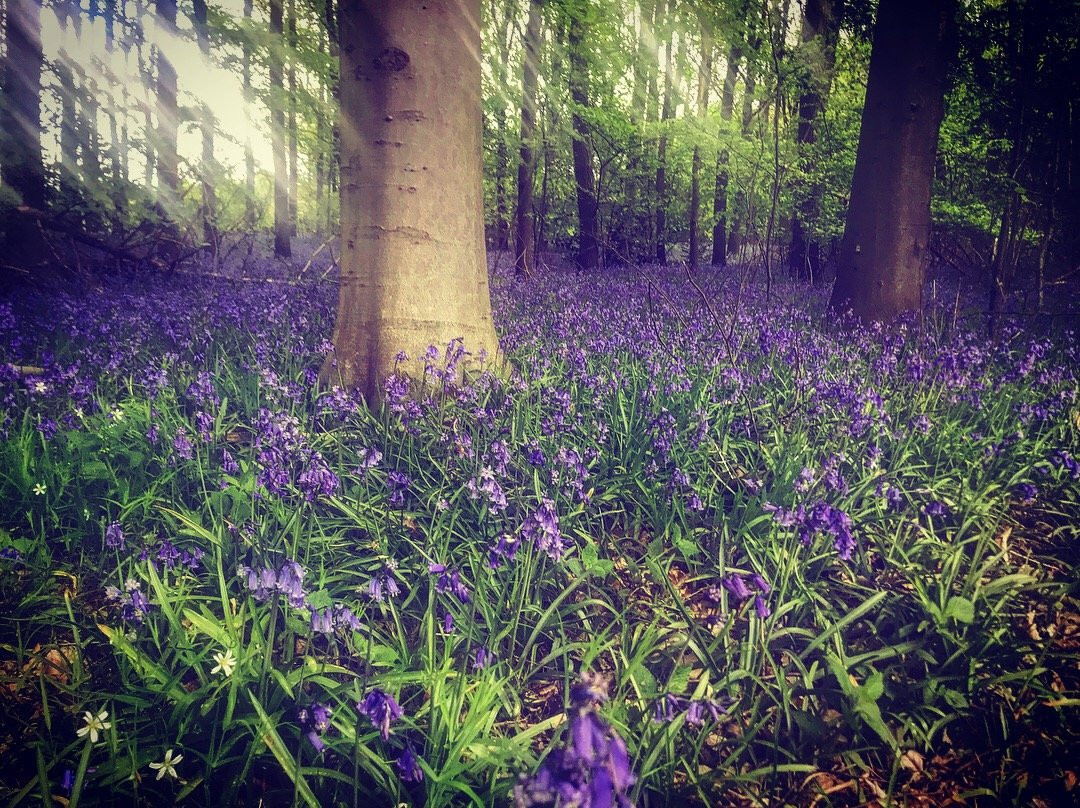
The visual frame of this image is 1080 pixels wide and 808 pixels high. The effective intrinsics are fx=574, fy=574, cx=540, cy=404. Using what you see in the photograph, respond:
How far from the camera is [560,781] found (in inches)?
36.6

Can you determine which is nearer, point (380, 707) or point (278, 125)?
point (380, 707)

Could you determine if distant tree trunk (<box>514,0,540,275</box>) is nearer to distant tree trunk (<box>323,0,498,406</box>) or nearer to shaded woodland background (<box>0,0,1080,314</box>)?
shaded woodland background (<box>0,0,1080,314</box>)

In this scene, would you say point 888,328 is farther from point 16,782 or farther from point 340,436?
point 16,782

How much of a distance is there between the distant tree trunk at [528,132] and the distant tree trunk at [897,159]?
4.27 meters

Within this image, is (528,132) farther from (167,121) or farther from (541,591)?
(167,121)

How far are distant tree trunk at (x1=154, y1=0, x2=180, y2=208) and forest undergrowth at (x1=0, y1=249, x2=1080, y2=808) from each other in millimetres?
8173

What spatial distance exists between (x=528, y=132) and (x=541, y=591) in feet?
31.7

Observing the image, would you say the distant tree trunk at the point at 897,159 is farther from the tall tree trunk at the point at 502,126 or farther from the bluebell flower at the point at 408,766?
the bluebell flower at the point at 408,766

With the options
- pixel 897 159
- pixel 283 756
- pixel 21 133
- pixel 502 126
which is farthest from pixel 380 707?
pixel 502 126

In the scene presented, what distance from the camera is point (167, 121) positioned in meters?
16.6

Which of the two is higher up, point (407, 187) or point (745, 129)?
point (745, 129)

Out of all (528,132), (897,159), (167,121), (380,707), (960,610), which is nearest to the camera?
(380,707)

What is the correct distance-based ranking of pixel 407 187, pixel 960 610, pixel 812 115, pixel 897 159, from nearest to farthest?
pixel 960 610
pixel 407 187
pixel 897 159
pixel 812 115

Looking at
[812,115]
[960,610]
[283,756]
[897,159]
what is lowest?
[283,756]
